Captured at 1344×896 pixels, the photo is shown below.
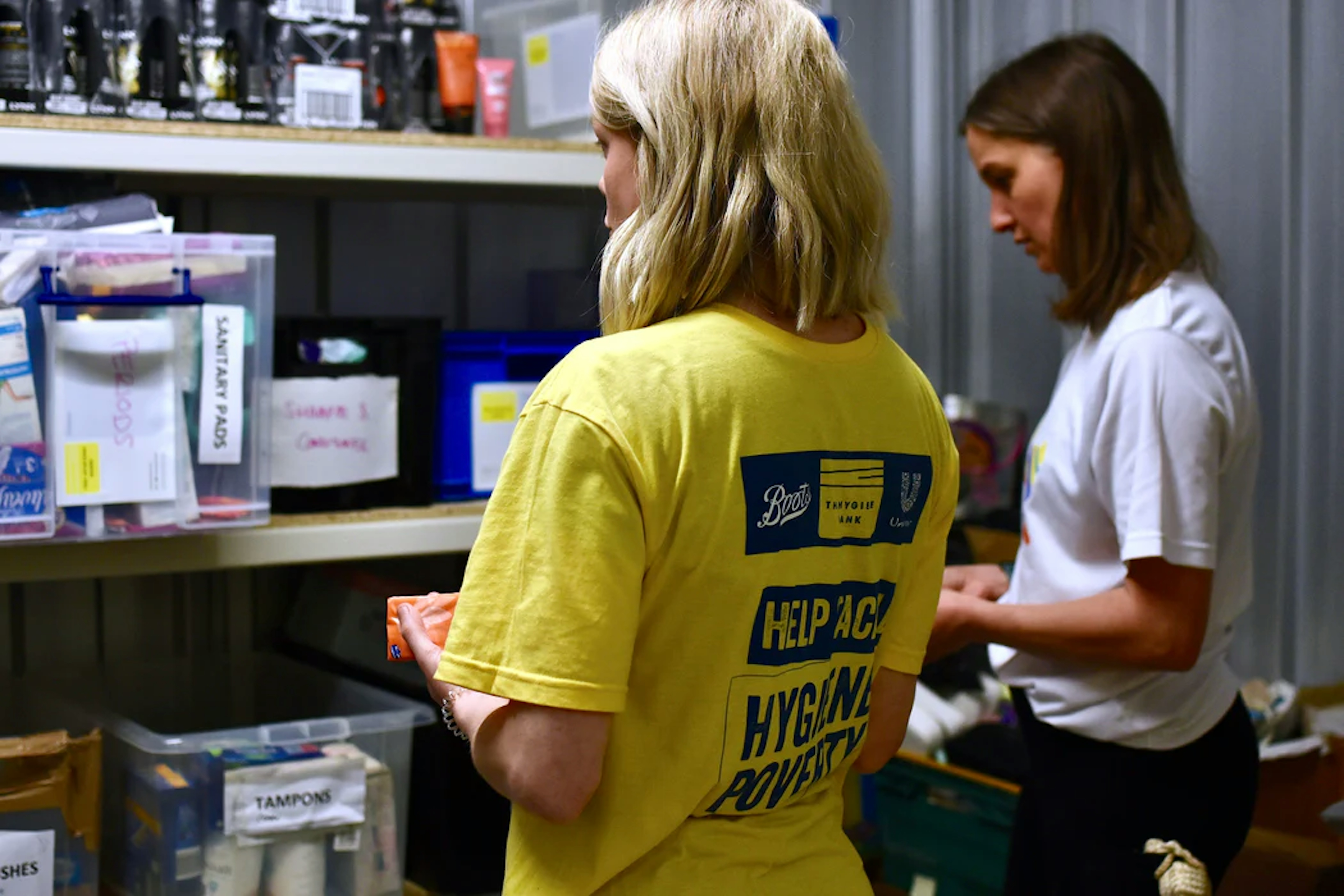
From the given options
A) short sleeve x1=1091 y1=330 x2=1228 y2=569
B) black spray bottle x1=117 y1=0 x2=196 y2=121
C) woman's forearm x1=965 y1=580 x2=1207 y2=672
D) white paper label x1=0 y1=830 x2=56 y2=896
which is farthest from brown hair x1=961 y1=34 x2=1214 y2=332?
white paper label x1=0 y1=830 x2=56 y2=896

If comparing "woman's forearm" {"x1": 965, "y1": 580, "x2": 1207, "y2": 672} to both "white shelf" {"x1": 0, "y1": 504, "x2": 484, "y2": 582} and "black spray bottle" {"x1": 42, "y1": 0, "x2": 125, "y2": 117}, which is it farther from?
"black spray bottle" {"x1": 42, "y1": 0, "x2": 125, "y2": 117}

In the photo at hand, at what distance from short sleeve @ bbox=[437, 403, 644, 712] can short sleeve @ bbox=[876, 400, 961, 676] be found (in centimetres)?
35

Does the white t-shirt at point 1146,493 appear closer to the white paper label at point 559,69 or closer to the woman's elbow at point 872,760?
the woman's elbow at point 872,760

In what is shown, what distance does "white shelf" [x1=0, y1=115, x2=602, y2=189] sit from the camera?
151cm

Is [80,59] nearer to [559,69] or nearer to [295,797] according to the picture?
[559,69]

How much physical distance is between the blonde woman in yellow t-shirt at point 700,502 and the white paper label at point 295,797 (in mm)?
720

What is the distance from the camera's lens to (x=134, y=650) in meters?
2.15

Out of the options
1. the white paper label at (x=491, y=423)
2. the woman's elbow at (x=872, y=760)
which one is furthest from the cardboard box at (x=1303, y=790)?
the white paper label at (x=491, y=423)

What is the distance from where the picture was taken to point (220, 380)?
5.09 ft

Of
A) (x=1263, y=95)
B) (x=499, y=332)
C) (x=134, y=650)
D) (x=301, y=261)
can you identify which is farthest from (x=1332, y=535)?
(x=134, y=650)

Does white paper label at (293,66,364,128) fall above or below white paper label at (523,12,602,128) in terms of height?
below

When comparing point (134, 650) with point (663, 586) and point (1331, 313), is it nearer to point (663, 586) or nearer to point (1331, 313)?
point (663, 586)

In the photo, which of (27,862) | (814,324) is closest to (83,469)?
(27,862)

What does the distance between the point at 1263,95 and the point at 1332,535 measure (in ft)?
2.41
